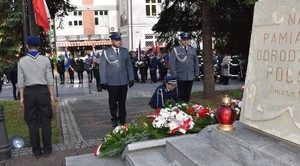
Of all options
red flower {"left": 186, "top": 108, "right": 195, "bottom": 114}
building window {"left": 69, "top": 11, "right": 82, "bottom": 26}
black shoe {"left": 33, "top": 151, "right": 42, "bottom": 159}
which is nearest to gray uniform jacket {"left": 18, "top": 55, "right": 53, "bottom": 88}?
black shoe {"left": 33, "top": 151, "right": 42, "bottom": 159}

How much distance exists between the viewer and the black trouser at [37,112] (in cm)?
508

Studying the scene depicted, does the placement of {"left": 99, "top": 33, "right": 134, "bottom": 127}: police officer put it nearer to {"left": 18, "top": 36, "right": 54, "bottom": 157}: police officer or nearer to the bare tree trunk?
{"left": 18, "top": 36, "right": 54, "bottom": 157}: police officer

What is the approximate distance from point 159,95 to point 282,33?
3473mm

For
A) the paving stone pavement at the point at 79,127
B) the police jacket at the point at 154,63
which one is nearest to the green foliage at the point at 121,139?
the paving stone pavement at the point at 79,127

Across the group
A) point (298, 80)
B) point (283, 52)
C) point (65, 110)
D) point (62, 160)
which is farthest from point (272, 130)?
point (65, 110)

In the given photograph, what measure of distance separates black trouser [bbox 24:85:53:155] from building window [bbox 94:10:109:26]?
132 ft

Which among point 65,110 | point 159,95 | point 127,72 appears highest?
point 127,72

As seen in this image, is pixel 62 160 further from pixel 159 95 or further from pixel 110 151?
pixel 159 95

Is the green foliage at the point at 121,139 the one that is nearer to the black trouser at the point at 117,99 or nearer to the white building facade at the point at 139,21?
the black trouser at the point at 117,99

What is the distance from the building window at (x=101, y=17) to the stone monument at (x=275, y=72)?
42024 mm

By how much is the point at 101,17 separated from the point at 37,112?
40.4 m

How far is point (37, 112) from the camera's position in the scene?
205 inches

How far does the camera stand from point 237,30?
9.88m

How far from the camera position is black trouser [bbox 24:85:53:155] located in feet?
16.7
